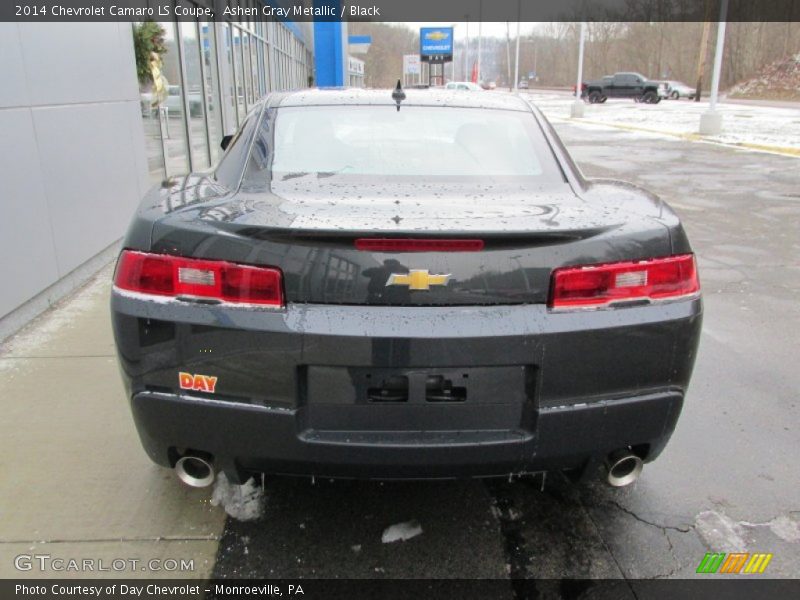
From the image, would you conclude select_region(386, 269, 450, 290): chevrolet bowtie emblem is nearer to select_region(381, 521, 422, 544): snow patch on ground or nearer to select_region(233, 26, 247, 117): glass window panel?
select_region(381, 521, 422, 544): snow patch on ground

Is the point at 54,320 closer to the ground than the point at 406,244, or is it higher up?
closer to the ground

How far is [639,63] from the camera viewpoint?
8138cm

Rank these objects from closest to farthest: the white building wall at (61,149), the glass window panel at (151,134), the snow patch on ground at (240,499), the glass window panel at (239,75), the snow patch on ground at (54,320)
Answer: the snow patch on ground at (240,499) < the snow patch on ground at (54,320) < the white building wall at (61,149) < the glass window panel at (151,134) < the glass window panel at (239,75)

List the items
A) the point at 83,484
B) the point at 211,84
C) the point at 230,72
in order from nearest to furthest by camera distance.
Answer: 1. the point at 83,484
2. the point at 211,84
3. the point at 230,72

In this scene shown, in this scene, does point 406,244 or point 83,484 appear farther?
point 83,484

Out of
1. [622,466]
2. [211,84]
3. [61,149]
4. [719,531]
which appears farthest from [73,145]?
[211,84]

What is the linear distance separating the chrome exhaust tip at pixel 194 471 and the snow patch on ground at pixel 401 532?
2.27 ft

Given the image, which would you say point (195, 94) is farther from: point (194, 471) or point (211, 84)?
point (194, 471)

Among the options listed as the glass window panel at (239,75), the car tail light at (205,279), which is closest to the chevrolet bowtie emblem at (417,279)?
the car tail light at (205,279)

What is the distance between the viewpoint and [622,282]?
2074 millimetres

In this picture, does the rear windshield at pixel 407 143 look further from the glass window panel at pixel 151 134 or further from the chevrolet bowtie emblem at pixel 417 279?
the glass window panel at pixel 151 134

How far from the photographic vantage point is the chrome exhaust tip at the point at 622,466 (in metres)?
2.25

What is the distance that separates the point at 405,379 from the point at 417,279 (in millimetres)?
306

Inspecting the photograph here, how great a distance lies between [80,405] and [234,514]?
1347 millimetres
